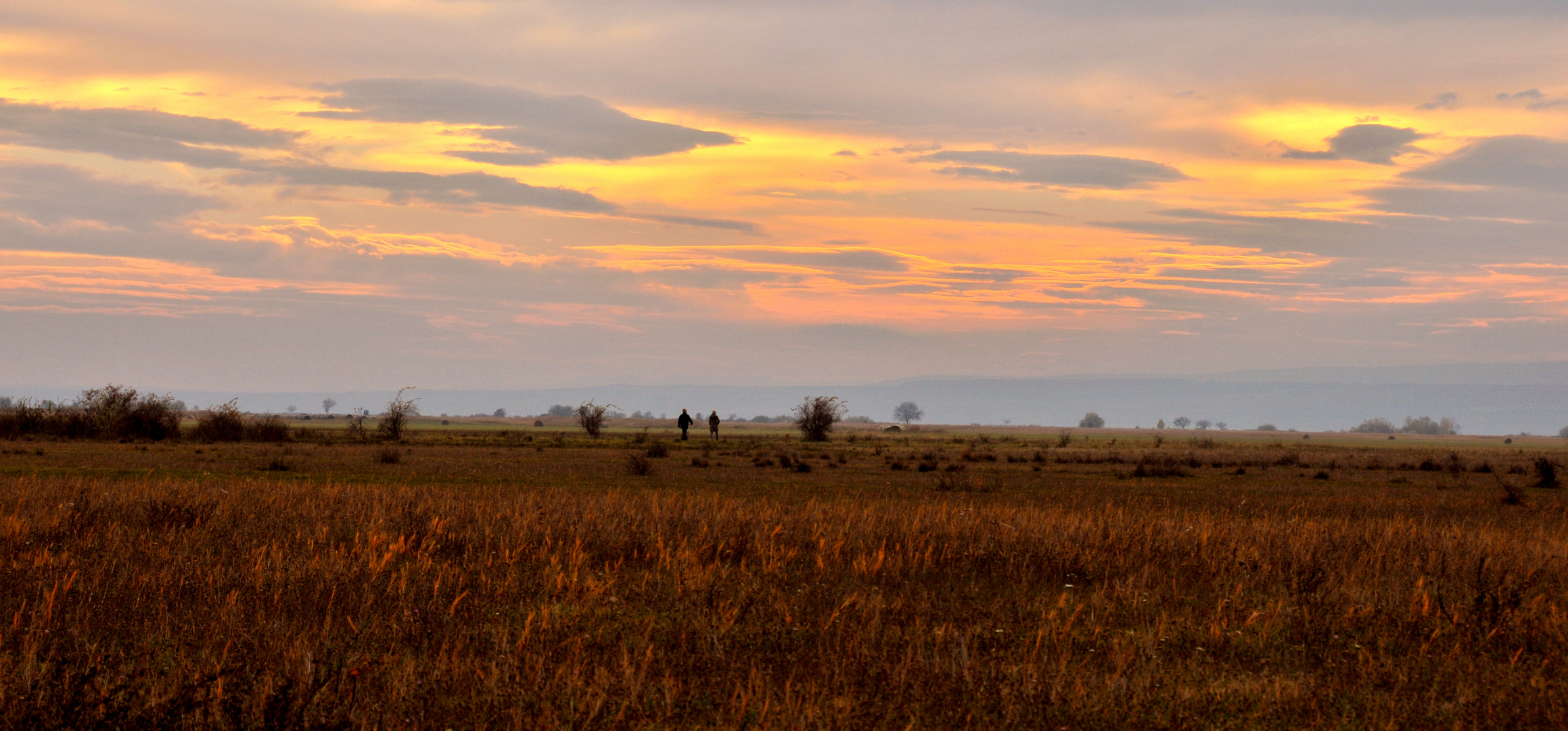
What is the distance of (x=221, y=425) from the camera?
211 ft

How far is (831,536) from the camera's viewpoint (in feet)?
44.1

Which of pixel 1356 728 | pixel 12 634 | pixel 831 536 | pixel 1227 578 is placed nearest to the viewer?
pixel 1356 728

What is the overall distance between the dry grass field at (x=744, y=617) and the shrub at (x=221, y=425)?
165 ft

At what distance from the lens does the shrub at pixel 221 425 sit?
207 ft

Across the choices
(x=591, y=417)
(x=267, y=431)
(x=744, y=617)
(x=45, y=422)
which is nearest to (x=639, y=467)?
(x=744, y=617)

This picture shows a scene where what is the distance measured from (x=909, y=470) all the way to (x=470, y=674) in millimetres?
33941

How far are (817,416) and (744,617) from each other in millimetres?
79392

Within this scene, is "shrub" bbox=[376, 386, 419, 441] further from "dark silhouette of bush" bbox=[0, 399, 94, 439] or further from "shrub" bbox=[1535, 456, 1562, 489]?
"shrub" bbox=[1535, 456, 1562, 489]

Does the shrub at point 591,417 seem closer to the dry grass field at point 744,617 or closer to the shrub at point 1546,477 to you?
the shrub at point 1546,477

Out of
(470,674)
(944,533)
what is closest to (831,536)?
(944,533)

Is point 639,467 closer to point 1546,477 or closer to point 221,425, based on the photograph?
point 1546,477

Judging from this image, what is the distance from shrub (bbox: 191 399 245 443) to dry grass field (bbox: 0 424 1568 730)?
5018cm

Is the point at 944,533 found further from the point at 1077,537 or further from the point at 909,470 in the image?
the point at 909,470

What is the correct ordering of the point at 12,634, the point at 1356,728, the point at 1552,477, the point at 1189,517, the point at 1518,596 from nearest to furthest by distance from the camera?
the point at 1356,728 → the point at 12,634 → the point at 1518,596 → the point at 1189,517 → the point at 1552,477
